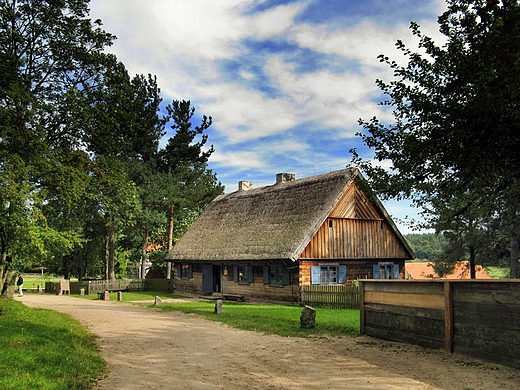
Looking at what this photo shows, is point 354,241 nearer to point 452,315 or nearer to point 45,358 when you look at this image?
point 452,315

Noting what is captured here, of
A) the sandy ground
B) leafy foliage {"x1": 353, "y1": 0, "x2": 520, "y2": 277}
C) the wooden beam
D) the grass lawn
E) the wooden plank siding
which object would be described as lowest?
the grass lawn

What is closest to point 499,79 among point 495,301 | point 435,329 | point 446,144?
point 446,144

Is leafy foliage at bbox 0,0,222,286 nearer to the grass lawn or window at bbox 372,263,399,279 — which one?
the grass lawn

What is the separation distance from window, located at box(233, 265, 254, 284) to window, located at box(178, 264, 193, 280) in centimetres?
599

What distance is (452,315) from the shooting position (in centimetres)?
1012

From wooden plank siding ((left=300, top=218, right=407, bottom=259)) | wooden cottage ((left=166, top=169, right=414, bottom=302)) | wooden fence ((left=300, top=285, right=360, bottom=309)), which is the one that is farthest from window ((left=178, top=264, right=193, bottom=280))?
wooden fence ((left=300, top=285, right=360, bottom=309))

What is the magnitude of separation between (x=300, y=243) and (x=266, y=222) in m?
5.18

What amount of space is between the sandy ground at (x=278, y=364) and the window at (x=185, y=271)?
20.0 m

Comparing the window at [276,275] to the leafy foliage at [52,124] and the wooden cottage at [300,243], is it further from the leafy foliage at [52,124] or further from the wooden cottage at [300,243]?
the leafy foliage at [52,124]

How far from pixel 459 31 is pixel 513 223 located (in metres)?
22.0

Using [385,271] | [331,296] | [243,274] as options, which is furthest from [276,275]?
[385,271]

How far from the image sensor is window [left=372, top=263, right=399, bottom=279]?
27959 mm

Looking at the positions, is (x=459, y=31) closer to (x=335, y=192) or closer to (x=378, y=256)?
(x=335, y=192)

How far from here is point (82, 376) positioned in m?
8.18
